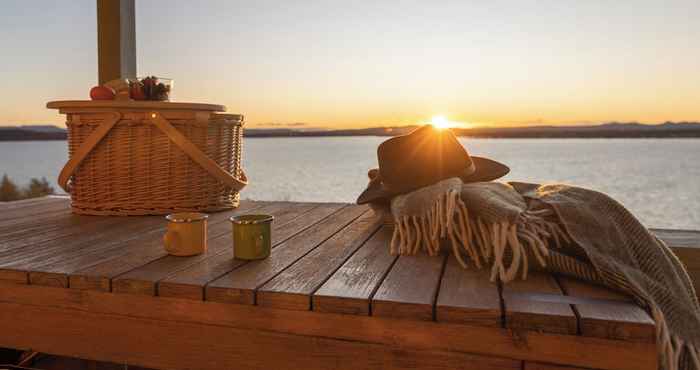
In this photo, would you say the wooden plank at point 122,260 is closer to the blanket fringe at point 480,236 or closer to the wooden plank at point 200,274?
the wooden plank at point 200,274

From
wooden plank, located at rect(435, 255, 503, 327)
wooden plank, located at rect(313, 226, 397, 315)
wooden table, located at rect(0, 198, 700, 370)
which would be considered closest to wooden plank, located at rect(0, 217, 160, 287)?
wooden table, located at rect(0, 198, 700, 370)

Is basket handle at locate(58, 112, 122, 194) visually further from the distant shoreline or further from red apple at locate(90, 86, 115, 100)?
the distant shoreline

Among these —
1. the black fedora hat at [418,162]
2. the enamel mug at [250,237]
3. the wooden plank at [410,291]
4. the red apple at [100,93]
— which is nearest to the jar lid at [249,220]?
the enamel mug at [250,237]

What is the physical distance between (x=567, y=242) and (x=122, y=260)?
3.19 feet

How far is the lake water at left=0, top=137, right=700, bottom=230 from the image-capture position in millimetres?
6164

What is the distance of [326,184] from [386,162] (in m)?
9.22

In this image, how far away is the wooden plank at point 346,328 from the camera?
778mm

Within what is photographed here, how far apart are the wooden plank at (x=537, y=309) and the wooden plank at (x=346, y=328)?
13mm

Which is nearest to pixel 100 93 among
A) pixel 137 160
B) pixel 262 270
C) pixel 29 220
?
pixel 137 160

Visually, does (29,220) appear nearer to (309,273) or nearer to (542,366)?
(309,273)

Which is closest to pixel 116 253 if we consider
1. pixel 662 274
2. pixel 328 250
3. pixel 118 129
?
pixel 328 250

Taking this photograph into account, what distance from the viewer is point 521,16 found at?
452cm

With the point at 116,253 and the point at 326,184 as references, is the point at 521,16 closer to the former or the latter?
Answer: the point at 116,253

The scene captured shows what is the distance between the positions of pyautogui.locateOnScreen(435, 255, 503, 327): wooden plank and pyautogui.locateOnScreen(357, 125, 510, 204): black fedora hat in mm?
450
